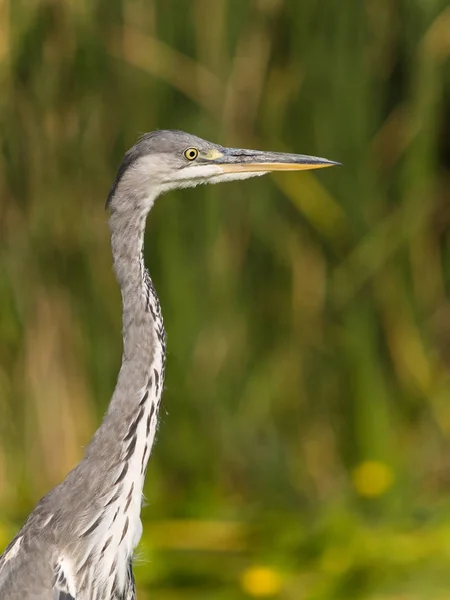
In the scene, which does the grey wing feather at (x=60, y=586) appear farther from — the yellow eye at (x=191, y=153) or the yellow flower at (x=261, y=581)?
the yellow flower at (x=261, y=581)

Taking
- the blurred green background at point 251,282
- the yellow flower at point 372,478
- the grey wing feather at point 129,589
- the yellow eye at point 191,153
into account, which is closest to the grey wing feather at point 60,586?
the grey wing feather at point 129,589

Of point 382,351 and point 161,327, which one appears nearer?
point 161,327

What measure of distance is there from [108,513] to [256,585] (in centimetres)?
143

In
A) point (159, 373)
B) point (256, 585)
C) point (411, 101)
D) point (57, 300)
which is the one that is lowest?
point (256, 585)

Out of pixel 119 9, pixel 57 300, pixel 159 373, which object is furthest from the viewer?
pixel 57 300

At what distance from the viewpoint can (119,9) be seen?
3670 millimetres

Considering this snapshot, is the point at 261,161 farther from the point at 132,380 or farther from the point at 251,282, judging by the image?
the point at 251,282

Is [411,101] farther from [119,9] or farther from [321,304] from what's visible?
[119,9]

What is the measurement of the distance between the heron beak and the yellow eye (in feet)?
0.15

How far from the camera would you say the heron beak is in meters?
2.51

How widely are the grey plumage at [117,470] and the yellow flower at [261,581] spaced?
4.23 feet

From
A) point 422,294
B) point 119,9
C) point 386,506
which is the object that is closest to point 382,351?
point 422,294

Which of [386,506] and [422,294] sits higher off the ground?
[422,294]

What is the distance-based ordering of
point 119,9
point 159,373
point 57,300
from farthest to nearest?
point 57,300 < point 119,9 < point 159,373
